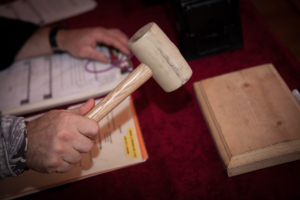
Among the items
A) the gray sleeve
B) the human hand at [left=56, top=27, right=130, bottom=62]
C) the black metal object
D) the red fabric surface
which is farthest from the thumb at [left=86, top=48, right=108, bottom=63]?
the gray sleeve

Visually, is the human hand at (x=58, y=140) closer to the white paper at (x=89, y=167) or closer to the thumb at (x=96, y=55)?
the white paper at (x=89, y=167)

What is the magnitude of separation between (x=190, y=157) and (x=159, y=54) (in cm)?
34

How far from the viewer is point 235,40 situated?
2.85ft

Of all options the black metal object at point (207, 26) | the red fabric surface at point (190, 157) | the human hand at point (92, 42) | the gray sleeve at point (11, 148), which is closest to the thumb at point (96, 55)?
the human hand at point (92, 42)

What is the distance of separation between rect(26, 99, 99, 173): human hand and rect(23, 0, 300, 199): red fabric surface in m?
0.15

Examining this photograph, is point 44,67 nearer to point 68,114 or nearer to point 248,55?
point 68,114

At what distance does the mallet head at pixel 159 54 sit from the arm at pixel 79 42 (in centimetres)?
38

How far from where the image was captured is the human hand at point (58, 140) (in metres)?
0.57

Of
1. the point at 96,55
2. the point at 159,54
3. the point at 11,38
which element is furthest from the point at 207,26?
the point at 11,38

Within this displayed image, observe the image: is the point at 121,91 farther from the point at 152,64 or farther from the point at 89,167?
the point at 89,167

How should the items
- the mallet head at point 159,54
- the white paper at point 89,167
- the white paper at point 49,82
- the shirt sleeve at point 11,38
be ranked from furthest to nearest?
the shirt sleeve at point 11,38, the white paper at point 49,82, the white paper at point 89,167, the mallet head at point 159,54

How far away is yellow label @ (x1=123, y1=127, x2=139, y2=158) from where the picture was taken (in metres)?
0.71

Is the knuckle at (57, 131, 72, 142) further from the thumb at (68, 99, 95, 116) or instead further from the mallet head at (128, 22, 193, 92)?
the mallet head at (128, 22, 193, 92)

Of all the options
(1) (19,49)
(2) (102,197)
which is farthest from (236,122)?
(1) (19,49)
